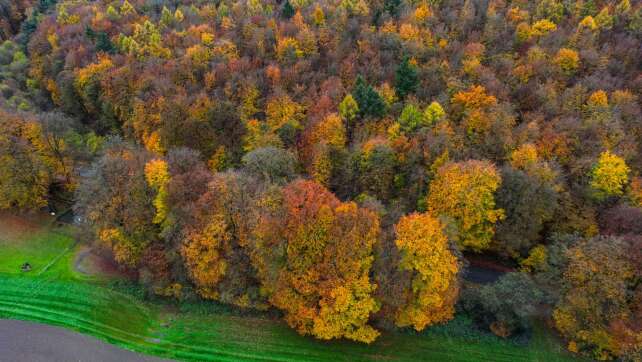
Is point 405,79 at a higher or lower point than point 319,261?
higher

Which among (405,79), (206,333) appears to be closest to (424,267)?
(206,333)

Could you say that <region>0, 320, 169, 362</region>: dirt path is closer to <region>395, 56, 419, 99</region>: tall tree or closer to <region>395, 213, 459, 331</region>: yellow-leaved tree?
<region>395, 213, 459, 331</region>: yellow-leaved tree

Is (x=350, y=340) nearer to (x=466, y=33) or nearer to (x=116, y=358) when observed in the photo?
(x=116, y=358)

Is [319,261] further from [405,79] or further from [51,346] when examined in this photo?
[405,79]

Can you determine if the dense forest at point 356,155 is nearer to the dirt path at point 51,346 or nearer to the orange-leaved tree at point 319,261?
the orange-leaved tree at point 319,261

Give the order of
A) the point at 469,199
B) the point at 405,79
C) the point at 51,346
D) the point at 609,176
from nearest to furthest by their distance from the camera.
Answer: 1. the point at 51,346
2. the point at 469,199
3. the point at 609,176
4. the point at 405,79

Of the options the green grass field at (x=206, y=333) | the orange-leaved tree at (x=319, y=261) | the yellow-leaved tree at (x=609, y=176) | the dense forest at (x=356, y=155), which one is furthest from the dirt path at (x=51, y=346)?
the yellow-leaved tree at (x=609, y=176)
